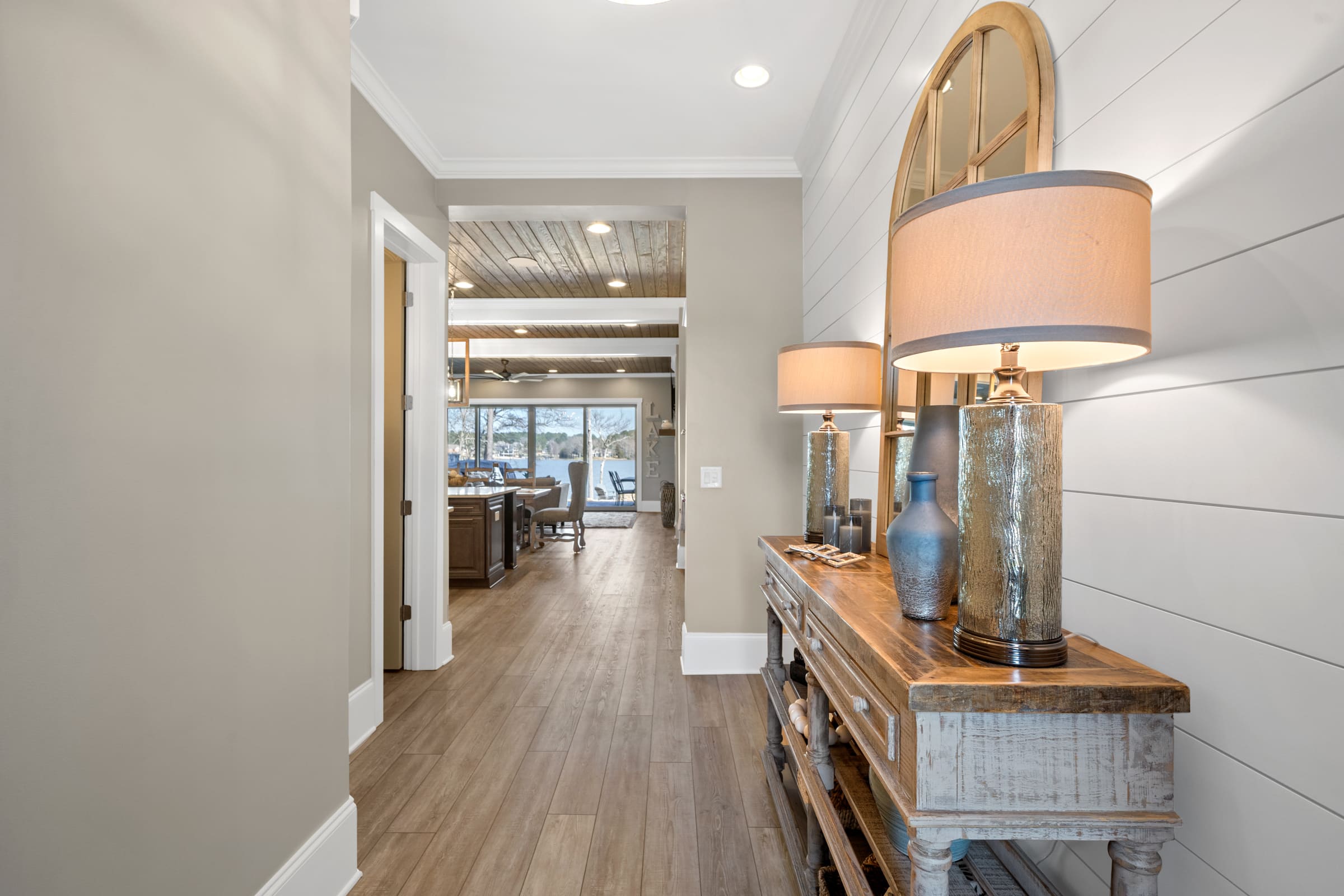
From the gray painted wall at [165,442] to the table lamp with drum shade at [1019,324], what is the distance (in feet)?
4.22

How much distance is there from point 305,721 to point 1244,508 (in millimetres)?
1977

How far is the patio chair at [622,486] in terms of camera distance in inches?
524

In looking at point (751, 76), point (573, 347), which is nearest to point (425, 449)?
point (751, 76)

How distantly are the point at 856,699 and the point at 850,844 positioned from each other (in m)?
0.44

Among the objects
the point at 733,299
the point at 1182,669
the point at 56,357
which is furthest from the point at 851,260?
the point at 56,357

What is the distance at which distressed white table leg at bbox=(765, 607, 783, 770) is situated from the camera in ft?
7.14

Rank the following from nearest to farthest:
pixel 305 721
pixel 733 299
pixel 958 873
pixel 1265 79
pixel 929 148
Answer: pixel 1265 79 < pixel 958 873 < pixel 305 721 < pixel 929 148 < pixel 733 299

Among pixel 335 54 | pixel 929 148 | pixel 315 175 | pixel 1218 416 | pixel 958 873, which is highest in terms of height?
pixel 335 54

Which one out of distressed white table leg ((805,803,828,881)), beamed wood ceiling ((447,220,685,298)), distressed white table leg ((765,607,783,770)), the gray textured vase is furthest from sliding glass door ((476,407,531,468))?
the gray textured vase

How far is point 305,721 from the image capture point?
1.61m

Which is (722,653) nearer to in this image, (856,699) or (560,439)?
(856,699)

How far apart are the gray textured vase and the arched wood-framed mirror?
319mm

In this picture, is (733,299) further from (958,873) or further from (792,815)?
(958,873)

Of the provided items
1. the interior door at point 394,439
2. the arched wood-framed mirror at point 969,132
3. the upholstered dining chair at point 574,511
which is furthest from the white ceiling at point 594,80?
the upholstered dining chair at point 574,511
